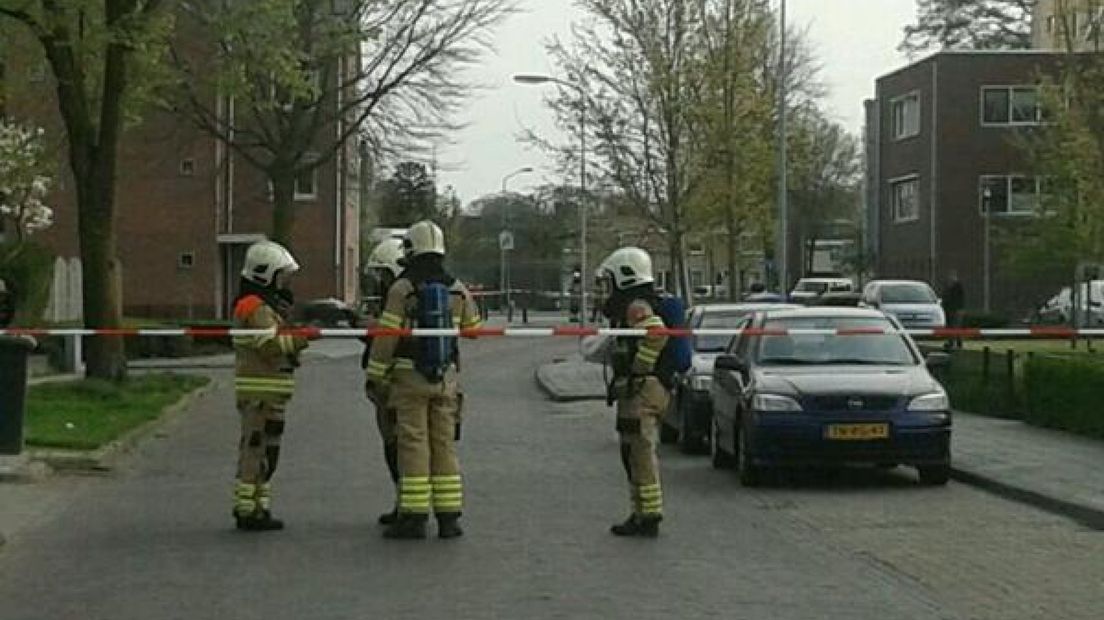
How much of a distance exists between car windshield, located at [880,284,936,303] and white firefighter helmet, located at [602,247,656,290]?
1167 inches

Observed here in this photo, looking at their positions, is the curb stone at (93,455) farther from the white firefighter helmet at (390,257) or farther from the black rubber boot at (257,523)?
the black rubber boot at (257,523)

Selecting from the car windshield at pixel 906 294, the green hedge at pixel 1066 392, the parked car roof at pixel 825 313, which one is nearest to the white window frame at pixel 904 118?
the car windshield at pixel 906 294

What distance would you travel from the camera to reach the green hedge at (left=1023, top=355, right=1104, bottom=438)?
20.2m

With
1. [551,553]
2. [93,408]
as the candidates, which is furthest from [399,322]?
[93,408]

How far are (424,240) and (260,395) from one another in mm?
1558

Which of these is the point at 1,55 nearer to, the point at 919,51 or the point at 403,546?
the point at 403,546

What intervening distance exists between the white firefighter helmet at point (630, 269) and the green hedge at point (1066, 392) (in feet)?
26.6

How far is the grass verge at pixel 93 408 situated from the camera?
19797mm

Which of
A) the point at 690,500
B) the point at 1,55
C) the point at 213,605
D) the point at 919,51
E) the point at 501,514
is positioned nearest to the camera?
the point at 213,605

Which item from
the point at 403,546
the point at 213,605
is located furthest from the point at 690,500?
the point at 213,605

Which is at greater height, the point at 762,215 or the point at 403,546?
the point at 762,215

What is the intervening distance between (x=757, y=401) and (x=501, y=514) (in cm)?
292

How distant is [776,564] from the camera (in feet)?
38.8

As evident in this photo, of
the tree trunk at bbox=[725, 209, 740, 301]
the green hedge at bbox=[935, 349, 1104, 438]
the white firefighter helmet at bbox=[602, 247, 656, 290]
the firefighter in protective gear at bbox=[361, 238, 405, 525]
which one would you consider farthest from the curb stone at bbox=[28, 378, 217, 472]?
the tree trunk at bbox=[725, 209, 740, 301]
